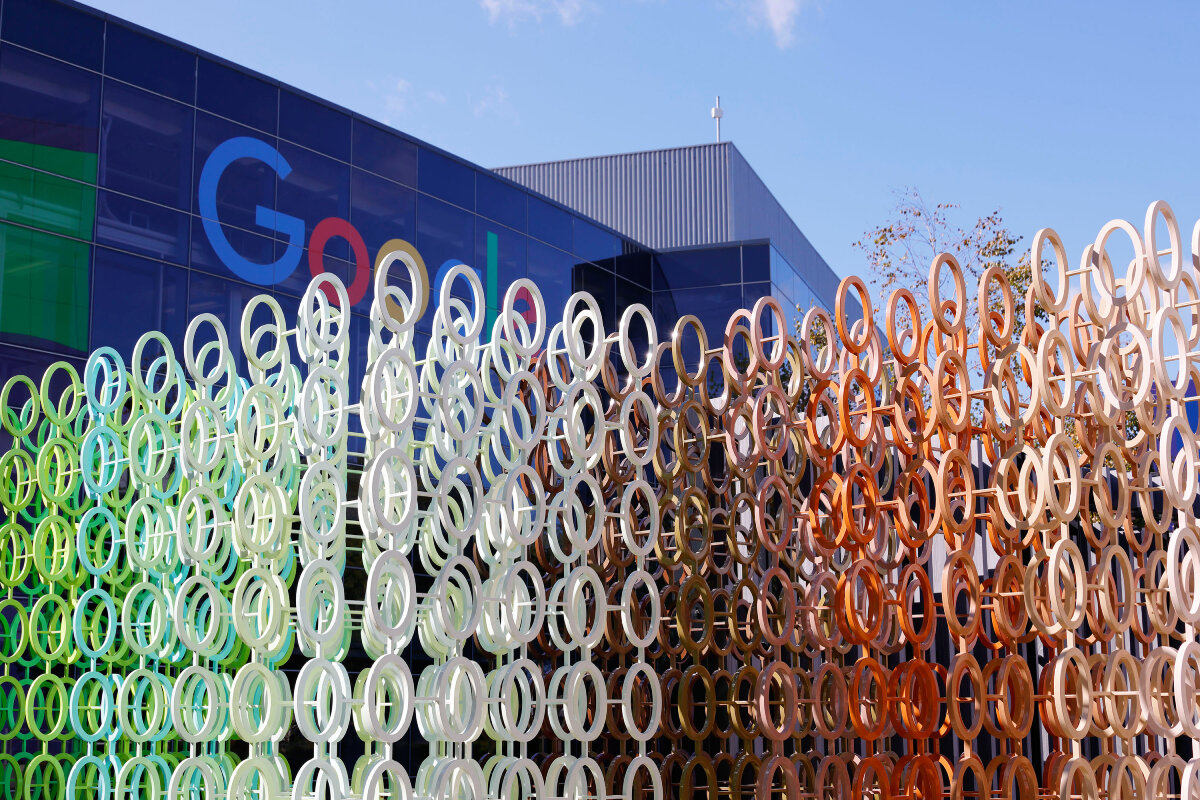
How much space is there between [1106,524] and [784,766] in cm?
224

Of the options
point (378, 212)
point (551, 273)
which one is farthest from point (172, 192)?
point (551, 273)

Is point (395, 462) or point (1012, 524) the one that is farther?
point (1012, 524)

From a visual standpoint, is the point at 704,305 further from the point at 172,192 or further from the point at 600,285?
the point at 172,192

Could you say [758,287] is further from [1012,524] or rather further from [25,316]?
[1012,524]

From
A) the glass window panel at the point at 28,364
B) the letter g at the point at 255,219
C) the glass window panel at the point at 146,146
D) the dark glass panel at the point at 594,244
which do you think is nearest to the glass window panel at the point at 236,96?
the letter g at the point at 255,219

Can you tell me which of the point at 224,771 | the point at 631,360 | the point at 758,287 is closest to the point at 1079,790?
the point at 631,360

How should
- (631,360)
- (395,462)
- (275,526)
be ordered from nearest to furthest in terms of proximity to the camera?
(395,462) → (275,526) → (631,360)

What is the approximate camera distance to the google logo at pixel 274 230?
18422 millimetres

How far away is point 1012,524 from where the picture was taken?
7035mm

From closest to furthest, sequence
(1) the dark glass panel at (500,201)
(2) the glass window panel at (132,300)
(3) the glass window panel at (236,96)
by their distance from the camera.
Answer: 1. (2) the glass window panel at (132,300)
2. (3) the glass window panel at (236,96)
3. (1) the dark glass panel at (500,201)

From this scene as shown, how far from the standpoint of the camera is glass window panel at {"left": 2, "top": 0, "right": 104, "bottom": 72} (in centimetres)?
1611

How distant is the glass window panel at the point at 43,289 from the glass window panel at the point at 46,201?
145mm

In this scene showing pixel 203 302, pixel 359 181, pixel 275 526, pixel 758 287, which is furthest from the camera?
pixel 758 287

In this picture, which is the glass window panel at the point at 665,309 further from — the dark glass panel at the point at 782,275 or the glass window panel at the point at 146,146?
the glass window panel at the point at 146,146
